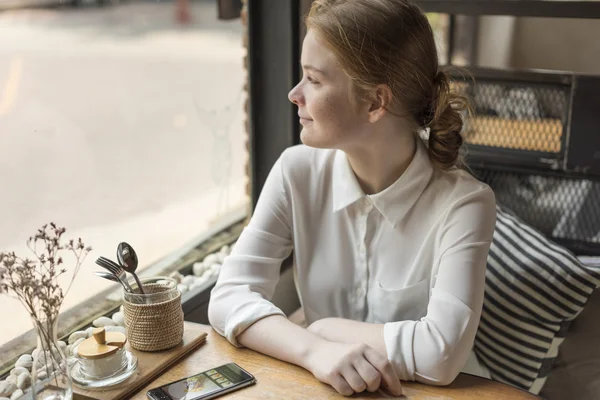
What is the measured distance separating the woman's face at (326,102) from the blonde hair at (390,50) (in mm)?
23

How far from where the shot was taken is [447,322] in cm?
136

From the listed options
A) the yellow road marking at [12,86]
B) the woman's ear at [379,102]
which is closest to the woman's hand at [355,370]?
the woman's ear at [379,102]

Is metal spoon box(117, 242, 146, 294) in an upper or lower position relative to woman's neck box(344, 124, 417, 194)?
lower

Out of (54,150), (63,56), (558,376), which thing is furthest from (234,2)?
(558,376)

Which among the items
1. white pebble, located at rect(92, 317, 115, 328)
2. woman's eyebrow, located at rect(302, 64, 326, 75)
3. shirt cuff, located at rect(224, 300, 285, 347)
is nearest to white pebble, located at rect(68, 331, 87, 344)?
white pebble, located at rect(92, 317, 115, 328)

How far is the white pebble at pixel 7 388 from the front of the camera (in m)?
1.41

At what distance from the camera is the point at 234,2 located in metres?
2.25

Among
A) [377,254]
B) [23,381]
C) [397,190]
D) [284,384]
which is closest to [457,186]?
[397,190]

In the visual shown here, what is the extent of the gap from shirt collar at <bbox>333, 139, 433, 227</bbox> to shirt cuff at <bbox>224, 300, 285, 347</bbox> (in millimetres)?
316

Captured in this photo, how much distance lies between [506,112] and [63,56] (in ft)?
4.32

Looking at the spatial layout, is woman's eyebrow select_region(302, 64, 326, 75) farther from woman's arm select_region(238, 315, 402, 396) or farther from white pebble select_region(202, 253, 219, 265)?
A: white pebble select_region(202, 253, 219, 265)

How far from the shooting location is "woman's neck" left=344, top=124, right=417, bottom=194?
5.08ft

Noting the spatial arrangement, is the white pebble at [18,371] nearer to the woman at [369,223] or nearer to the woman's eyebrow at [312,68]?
the woman at [369,223]

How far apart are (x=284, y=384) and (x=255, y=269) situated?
366 millimetres
